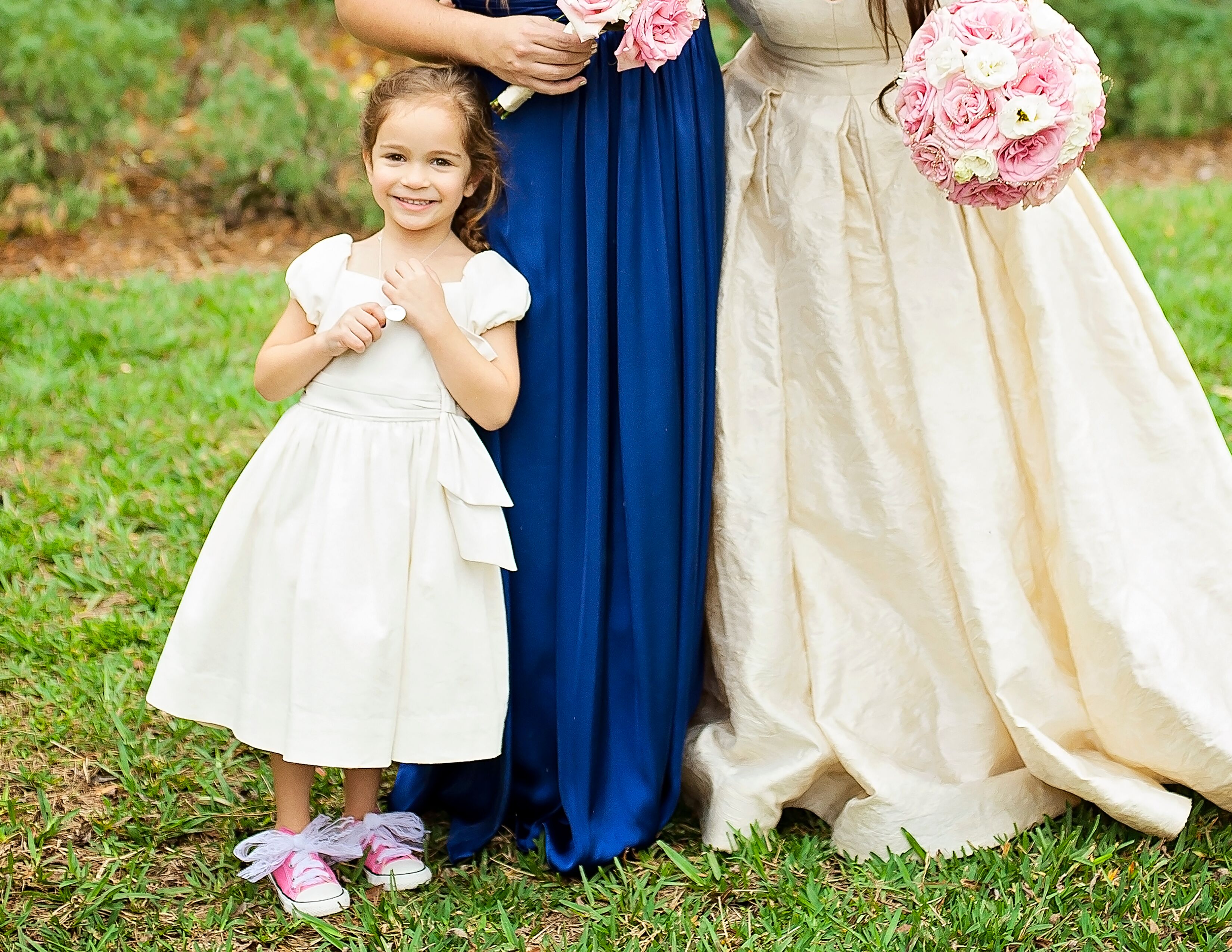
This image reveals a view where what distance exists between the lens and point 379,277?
97.2 inches

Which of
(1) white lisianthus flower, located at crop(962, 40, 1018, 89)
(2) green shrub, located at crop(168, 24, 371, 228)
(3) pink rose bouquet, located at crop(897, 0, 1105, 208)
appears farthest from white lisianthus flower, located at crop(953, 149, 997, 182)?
(2) green shrub, located at crop(168, 24, 371, 228)

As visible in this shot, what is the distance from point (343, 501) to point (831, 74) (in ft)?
3.79

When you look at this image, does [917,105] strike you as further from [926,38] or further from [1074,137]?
[1074,137]

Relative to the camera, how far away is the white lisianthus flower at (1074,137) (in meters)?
2.34

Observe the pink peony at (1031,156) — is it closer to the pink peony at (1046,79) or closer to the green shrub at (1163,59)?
the pink peony at (1046,79)

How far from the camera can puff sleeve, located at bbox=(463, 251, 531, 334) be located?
8.00 feet

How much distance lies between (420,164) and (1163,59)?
692 cm

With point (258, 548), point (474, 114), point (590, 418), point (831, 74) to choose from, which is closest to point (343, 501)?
point (258, 548)

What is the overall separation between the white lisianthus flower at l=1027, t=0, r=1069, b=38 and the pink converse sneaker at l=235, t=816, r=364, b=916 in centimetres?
178

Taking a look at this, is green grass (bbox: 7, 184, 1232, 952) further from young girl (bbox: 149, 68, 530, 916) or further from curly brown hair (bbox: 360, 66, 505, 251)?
curly brown hair (bbox: 360, 66, 505, 251)

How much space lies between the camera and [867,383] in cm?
269

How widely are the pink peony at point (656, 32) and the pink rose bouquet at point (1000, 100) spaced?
382 millimetres

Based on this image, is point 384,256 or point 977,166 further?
point 384,256

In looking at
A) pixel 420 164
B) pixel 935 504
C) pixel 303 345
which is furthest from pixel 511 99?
pixel 935 504
